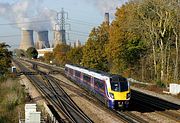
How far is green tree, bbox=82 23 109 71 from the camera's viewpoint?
7131 cm

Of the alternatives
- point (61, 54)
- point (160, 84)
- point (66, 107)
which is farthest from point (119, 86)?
point (61, 54)

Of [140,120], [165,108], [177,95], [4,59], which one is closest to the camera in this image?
[140,120]

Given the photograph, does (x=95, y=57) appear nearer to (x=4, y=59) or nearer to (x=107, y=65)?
(x=107, y=65)

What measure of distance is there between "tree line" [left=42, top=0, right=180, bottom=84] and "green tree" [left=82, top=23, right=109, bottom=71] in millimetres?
181

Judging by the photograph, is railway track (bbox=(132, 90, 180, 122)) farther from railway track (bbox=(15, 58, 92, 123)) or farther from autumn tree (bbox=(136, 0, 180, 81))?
autumn tree (bbox=(136, 0, 180, 81))

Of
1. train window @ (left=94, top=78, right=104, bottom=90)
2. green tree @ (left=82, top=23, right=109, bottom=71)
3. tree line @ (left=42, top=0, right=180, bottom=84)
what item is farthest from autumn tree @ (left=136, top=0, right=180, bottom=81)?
green tree @ (left=82, top=23, right=109, bottom=71)

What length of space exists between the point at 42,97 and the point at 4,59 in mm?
27535

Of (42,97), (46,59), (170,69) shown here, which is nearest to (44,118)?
(42,97)

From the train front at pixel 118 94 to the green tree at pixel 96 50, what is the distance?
4089 cm

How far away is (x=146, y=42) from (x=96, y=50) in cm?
1792

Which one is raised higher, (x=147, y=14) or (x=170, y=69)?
(x=147, y=14)

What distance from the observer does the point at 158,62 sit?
5338 cm

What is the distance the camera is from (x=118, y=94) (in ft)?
93.5

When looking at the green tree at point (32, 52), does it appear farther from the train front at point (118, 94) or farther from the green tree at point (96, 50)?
the train front at point (118, 94)
